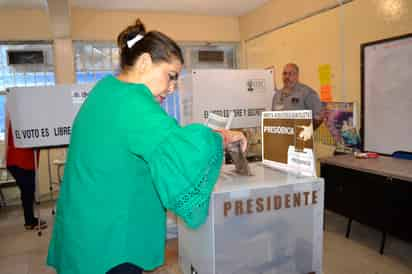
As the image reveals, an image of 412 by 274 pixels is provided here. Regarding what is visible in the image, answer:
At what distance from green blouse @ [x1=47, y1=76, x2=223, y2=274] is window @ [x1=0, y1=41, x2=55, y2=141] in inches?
182

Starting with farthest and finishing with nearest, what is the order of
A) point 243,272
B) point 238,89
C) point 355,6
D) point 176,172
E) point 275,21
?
1. point 275,21
2. point 355,6
3. point 238,89
4. point 243,272
5. point 176,172

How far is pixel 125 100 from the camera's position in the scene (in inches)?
27.8

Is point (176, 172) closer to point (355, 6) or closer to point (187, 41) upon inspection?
point (355, 6)

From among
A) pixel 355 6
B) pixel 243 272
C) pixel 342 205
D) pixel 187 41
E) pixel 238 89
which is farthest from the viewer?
pixel 187 41

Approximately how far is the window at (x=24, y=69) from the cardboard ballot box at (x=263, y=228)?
173 inches

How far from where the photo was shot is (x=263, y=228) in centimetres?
121

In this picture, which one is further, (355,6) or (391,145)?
(355,6)

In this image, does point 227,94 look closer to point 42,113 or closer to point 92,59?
point 42,113

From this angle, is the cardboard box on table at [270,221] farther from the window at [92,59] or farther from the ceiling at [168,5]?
the window at [92,59]

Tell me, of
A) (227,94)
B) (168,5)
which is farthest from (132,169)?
(168,5)

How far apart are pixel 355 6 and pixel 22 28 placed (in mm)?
4124

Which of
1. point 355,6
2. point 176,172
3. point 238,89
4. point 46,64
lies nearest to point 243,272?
point 176,172

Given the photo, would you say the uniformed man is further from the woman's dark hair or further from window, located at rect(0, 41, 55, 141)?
window, located at rect(0, 41, 55, 141)

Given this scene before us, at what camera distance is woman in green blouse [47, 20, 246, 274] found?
0.66m
